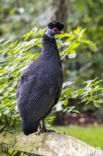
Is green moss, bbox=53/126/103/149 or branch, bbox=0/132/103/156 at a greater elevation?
branch, bbox=0/132/103/156

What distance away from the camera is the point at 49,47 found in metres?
3.08

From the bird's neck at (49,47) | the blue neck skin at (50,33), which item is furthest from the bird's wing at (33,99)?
the blue neck skin at (50,33)

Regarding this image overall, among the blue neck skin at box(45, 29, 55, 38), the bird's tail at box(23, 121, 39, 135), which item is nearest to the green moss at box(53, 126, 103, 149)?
the bird's tail at box(23, 121, 39, 135)

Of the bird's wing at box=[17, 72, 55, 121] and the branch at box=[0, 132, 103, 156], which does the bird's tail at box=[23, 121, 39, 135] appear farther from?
the branch at box=[0, 132, 103, 156]

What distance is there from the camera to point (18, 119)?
10.8ft

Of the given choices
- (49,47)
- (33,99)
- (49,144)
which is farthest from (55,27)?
(49,144)

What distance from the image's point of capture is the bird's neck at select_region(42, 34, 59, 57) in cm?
305

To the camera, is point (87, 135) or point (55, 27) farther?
point (87, 135)

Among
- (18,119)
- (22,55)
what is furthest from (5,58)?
(18,119)

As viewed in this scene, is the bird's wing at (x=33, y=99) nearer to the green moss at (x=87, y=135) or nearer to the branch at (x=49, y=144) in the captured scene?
the branch at (x=49, y=144)

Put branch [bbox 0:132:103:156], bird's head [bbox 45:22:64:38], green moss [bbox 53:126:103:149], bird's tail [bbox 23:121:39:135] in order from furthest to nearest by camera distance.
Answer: green moss [bbox 53:126:103:149] < bird's head [bbox 45:22:64:38] < bird's tail [bbox 23:121:39:135] < branch [bbox 0:132:103:156]

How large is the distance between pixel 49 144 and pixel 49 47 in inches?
41.7

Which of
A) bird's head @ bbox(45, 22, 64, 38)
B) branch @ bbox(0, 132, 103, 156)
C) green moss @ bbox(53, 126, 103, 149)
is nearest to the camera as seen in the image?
branch @ bbox(0, 132, 103, 156)

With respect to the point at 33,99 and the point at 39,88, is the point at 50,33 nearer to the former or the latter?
the point at 39,88
